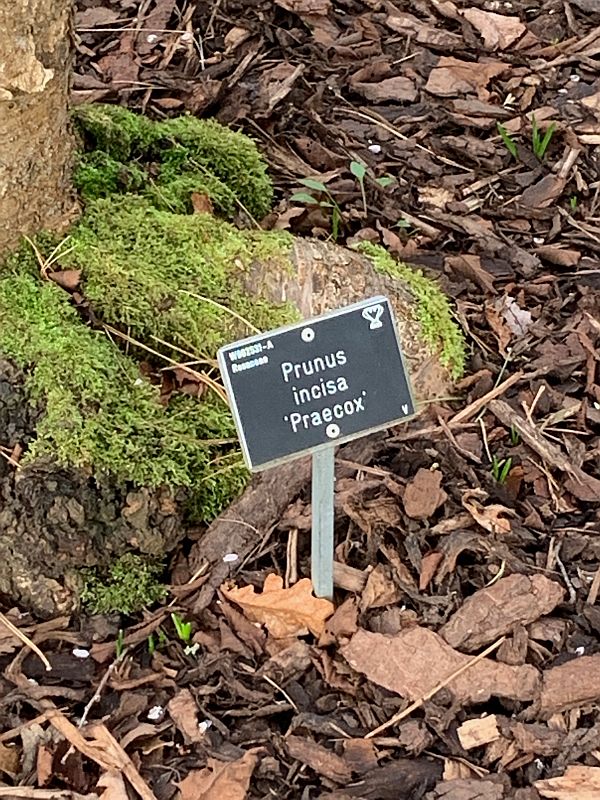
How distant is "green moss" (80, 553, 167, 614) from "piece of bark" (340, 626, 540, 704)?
42 cm

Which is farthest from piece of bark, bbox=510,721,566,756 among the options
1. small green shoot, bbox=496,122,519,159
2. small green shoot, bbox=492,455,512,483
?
small green shoot, bbox=496,122,519,159

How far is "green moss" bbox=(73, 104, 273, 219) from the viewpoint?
2.62m

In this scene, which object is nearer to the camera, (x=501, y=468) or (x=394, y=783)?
(x=394, y=783)

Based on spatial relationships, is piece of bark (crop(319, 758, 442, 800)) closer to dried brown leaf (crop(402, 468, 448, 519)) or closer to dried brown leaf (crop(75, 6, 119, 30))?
dried brown leaf (crop(402, 468, 448, 519))

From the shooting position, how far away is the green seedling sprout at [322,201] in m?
2.91

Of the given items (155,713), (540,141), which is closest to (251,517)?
(155,713)

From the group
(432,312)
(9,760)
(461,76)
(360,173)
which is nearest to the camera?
(9,760)

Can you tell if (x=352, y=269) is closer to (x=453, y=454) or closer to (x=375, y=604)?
(x=453, y=454)

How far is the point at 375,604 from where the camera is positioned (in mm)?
2119

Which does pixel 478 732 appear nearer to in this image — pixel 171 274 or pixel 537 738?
pixel 537 738

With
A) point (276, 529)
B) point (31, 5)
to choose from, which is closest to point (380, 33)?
point (31, 5)

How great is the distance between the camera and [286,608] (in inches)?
82.6

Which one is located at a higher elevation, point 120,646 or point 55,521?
point 55,521

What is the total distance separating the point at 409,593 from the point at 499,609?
6.9 inches
